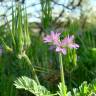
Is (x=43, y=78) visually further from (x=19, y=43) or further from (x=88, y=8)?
(x=88, y=8)

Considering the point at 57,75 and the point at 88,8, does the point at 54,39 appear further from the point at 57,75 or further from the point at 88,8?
the point at 88,8

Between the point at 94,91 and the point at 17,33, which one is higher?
the point at 17,33

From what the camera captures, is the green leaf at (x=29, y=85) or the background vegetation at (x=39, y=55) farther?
the background vegetation at (x=39, y=55)

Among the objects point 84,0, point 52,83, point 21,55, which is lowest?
point 52,83

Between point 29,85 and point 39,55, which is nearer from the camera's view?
point 29,85

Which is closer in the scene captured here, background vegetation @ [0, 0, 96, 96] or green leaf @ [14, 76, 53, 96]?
green leaf @ [14, 76, 53, 96]

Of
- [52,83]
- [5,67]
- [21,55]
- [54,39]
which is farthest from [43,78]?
[54,39]

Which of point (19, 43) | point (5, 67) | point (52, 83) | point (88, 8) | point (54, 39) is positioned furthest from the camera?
point (88, 8)

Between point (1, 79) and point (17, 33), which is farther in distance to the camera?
point (1, 79)

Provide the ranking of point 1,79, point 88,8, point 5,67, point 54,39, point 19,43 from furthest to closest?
point 88,8
point 5,67
point 1,79
point 19,43
point 54,39
